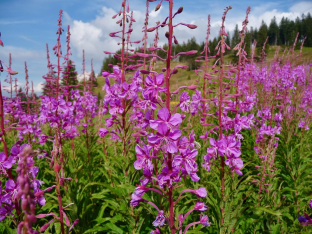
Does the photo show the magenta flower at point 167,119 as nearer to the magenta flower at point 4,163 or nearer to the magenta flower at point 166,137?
the magenta flower at point 166,137

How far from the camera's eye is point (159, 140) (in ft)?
5.74

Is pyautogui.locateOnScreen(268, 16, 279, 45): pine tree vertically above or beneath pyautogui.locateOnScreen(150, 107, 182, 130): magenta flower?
above

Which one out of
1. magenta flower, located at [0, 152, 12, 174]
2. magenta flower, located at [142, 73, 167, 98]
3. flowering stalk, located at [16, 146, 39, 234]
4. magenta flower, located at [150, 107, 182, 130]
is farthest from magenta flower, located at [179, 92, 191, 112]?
magenta flower, located at [0, 152, 12, 174]

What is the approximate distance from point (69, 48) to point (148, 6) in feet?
7.08

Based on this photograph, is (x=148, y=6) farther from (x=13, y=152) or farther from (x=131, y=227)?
(x=131, y=227)

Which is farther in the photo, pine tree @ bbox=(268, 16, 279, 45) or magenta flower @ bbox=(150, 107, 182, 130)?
pine tree @ bbox=(268, 16, 279, 45)

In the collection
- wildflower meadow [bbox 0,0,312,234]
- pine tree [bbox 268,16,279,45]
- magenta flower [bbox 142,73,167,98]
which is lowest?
wildflower meadow [bbox 0,0,312,234]

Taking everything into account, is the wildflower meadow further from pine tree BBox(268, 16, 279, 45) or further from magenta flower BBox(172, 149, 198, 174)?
pine tree BBox(268, 16, 279, 45)

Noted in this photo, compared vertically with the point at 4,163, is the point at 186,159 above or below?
above

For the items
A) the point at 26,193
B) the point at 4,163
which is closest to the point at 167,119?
the point at 26,193

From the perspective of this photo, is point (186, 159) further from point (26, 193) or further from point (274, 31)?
point (274, 31)

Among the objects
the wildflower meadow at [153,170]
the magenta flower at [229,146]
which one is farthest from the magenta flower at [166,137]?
the magenta flower at [229,146]

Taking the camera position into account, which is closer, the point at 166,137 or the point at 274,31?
the point at 166,137

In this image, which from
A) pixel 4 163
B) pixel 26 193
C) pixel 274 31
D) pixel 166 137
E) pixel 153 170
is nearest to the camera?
pixel 26 193
